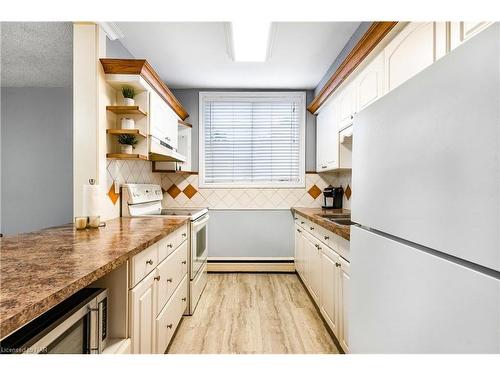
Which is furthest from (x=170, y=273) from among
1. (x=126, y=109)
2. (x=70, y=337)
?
(x=126, y=109)

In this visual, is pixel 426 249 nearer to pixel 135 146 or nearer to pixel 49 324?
pixel 49 324

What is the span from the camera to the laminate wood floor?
7.05 ft

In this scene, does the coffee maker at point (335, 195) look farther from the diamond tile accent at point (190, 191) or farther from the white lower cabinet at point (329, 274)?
the diamond tile accent at point (190, 191)

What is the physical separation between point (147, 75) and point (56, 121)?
2461mm

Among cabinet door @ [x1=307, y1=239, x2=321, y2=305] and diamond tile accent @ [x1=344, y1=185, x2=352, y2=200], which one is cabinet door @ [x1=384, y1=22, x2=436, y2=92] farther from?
diamond tile accent @ [x1=344, y1=185, x2=352, y2=200]

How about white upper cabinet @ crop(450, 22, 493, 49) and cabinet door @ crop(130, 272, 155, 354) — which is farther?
cabinet door @ crop(130, 272, 155, 354)

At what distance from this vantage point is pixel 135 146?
8.45 feet

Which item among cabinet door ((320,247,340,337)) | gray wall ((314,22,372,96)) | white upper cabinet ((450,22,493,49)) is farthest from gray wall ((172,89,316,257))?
white upper cabinet ((450,22,493,49))

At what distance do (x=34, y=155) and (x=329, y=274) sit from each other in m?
4.13

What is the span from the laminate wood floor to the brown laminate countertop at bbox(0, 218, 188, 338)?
98 cm

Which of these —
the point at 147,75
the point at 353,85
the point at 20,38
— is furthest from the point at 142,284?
the point at 20,38

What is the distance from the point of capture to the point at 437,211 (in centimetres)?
64

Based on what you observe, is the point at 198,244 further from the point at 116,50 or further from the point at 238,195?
the point at 116,50

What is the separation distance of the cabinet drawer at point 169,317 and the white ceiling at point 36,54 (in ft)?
7.38
